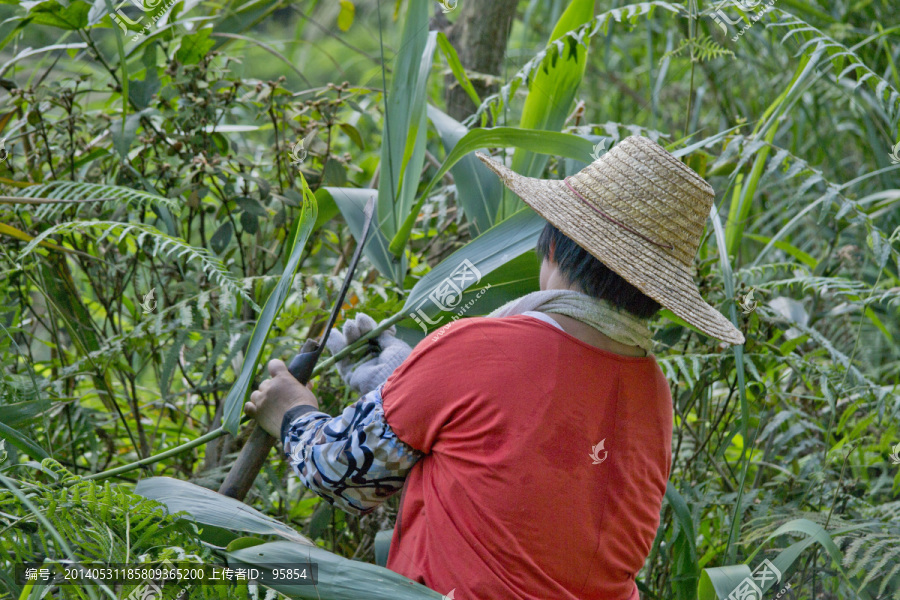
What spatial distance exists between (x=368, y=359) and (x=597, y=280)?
18.9 inches

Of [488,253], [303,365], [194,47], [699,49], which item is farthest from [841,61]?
[194,47]

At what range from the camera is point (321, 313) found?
1.66 meters

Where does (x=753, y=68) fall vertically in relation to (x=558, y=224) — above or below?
above

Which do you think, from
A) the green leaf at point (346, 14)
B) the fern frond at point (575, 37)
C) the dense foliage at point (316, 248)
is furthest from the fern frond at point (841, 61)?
the green leaf at point (346, 14)

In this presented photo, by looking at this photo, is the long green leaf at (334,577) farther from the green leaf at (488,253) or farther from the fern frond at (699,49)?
the fern frond at (699,49)

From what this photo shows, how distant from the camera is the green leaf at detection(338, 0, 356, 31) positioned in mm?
2201

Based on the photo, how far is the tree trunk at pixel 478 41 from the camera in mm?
2518

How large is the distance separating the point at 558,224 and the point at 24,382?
3.59ft

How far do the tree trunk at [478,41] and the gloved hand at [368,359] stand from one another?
1.26 meters

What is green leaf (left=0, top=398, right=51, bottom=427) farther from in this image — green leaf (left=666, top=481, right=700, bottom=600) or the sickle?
green leaf (left=666, top=481, right=700, bottom=600)

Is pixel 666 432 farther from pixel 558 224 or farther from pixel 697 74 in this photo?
pixel 697 74

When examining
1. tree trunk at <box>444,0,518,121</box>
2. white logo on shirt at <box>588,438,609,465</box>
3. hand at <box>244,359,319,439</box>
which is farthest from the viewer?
tree trunk at <box>444,0,518,121</box>

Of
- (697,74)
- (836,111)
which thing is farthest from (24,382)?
(836,111)

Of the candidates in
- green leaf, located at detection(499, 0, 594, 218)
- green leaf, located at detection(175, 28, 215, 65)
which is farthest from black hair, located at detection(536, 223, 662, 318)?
green leaf, located at detection(175, 28, 215, 65)
